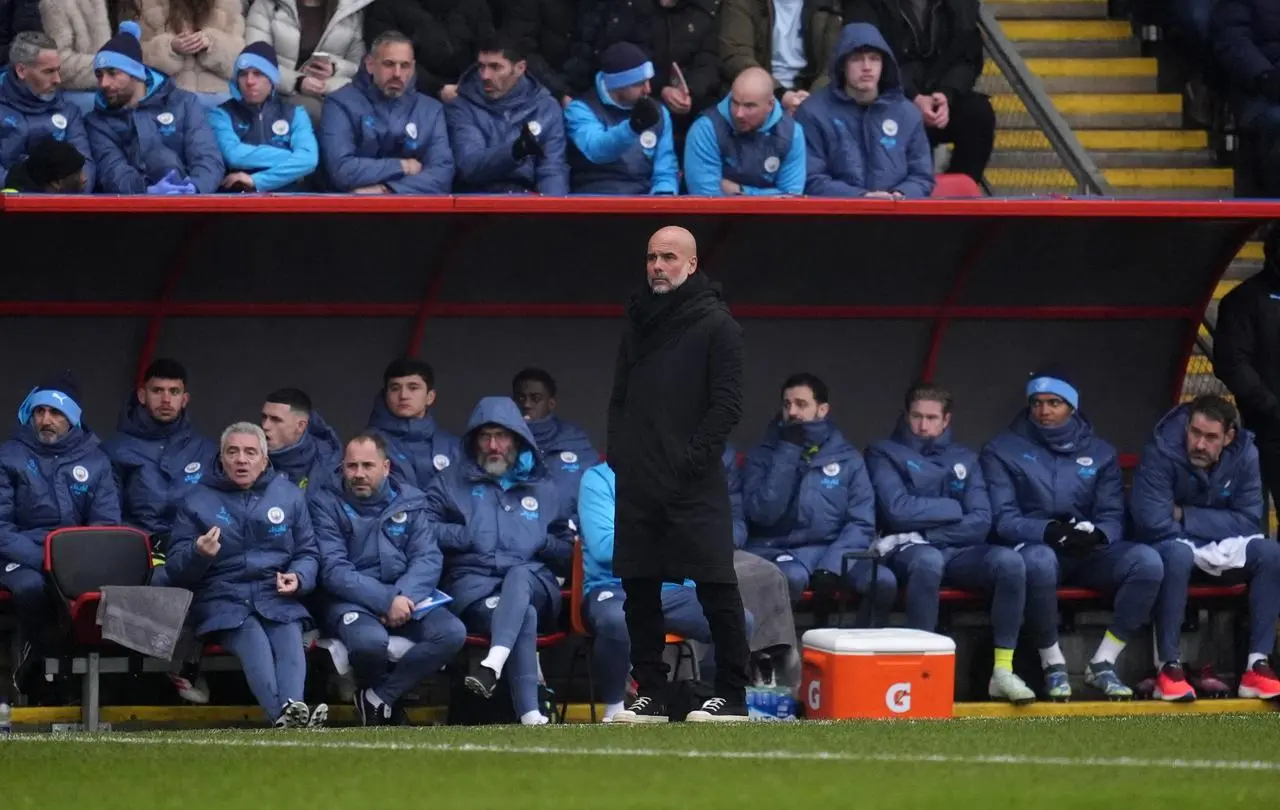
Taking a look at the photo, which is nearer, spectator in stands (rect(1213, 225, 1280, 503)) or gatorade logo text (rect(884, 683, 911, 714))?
gatorade logo text (rect(884, 683, 911, 714))

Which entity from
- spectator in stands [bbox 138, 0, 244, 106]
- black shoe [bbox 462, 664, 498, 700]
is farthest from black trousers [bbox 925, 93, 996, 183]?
black shoe [bbox 462, 664, 498, 700]

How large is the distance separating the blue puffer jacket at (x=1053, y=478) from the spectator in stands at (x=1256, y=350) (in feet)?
2.38

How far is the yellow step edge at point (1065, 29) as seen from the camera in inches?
617

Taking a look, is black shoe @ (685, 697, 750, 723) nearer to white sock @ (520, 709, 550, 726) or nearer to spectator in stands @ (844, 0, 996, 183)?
white sock @ (520, 709, 550, 726)

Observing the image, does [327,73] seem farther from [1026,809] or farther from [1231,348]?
[1026,809]

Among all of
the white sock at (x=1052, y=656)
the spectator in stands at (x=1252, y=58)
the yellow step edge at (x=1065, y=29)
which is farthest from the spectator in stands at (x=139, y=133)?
the yellow step edge at (x=1065, y=29)

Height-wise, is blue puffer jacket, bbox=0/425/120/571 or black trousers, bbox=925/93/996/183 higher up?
black trousers, bbox=925/93/996/183

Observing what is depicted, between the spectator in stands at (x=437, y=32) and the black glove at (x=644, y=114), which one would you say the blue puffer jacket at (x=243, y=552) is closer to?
the black glove at (x=644, y=114)

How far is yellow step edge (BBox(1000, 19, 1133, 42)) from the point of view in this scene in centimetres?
1568

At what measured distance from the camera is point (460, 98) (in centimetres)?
1171

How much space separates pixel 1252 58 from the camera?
45.8ft

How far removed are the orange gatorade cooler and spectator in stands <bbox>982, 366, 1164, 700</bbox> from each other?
126 centimetres

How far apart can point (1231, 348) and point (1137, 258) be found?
2.37 ft

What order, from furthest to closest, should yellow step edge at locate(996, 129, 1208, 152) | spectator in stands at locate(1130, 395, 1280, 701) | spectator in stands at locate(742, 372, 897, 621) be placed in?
1. yellow step edge at locate(996, 129, 1208, 152)
2. spectator in stands at locate(1130, 395, 1280, 701)
3. spectator in stands at locate(742, 372, 897, 621)
